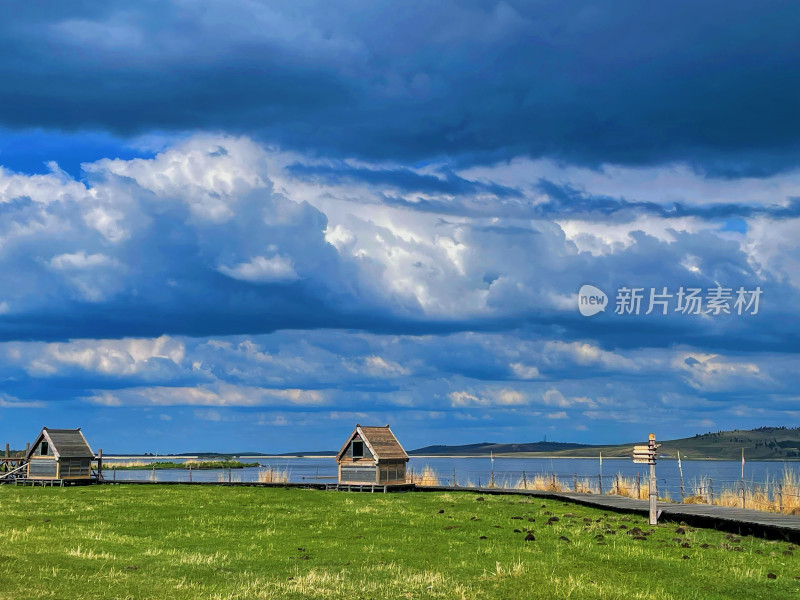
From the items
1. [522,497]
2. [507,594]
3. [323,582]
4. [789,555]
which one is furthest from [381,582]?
[522,497]

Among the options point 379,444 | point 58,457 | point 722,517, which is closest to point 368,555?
point 722,517

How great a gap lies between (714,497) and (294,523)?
2699cm

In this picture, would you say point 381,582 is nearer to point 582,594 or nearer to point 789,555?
point 582,594

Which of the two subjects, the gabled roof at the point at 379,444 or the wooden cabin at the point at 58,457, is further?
the wooden cabin at the point at 58,457

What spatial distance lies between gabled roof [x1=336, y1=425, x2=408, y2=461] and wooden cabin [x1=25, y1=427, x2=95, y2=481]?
24209mm

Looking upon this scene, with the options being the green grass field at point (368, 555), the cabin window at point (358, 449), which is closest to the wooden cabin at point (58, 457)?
the cabin window at point (358, 449)

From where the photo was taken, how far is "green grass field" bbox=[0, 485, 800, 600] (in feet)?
69.1

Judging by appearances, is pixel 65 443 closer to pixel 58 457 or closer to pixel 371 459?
pixel 58 457

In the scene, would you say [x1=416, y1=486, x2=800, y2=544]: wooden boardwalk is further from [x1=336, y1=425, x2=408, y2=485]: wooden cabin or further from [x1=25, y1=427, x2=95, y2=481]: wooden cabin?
[x1=25, y1=427, x2=95, y2=481]: wooden cabin

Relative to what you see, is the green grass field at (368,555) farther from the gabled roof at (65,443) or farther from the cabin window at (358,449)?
the gabled roof at (65,443)

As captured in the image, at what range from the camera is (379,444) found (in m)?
65.0

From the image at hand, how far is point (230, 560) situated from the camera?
25609 millimetres

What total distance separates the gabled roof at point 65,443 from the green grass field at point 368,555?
3029 cm

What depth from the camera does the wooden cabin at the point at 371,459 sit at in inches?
2505
